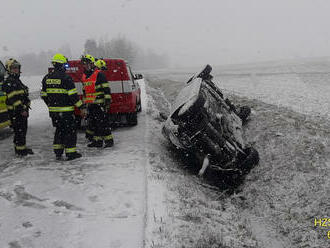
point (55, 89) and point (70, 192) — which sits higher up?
point (55, 89)

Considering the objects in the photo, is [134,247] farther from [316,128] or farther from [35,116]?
[35,116]

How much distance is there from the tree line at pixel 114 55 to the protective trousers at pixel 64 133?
45.6m

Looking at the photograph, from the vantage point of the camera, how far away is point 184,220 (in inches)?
169

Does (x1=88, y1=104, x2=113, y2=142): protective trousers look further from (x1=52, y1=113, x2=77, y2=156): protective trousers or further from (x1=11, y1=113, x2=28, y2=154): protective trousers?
(x1=11, y1=113, x2=28, y2=154): protective trousers

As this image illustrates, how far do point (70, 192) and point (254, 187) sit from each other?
349cm

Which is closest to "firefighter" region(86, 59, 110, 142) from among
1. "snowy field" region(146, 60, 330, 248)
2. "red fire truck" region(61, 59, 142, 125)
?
"red fire truck" region(61, 59, 142, 125)

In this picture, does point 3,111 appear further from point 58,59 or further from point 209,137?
point 209,137

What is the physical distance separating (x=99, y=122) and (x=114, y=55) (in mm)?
76447

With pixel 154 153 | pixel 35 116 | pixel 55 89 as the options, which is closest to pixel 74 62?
pixel 55 89

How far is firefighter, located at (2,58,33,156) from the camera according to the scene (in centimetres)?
652

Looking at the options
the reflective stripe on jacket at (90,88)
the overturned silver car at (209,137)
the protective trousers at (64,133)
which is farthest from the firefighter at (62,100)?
the overturned silver car at (209,137)

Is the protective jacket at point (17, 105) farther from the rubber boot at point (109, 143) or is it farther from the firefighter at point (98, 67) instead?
the rubber boot at point (109, 143)

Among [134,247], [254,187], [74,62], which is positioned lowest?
[254,187]

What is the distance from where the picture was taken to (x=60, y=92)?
614 centimetres
